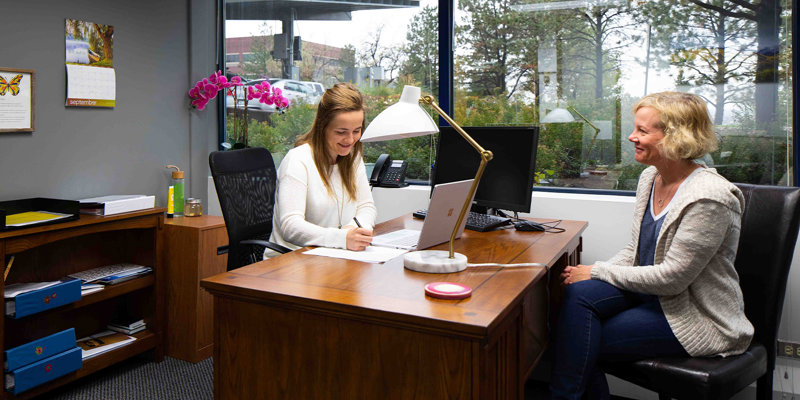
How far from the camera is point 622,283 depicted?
1.91 metres

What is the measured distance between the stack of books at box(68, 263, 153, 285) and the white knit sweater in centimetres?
96

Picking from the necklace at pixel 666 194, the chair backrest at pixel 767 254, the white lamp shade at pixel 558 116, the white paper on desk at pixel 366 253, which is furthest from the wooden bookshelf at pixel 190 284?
the chair backrest at pixel 767 254

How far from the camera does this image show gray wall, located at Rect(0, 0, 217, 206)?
9.19 feet

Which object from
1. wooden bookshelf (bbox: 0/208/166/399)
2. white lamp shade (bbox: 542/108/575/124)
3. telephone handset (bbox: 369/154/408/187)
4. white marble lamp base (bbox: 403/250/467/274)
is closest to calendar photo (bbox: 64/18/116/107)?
wooden bookshelf (bbox: 0/208/166/399)

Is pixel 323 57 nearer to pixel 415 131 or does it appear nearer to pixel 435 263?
pixel 415 131

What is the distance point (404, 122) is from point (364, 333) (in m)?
0.64

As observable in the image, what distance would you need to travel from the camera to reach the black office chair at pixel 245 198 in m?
2.52

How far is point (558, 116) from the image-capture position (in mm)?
3010

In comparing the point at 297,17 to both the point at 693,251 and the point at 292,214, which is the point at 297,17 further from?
the point at 693,251

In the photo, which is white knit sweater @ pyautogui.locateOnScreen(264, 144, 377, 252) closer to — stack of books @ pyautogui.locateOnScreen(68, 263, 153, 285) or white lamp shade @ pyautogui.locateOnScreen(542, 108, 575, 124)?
stack of books @ pyautogui.locateOnScreen(68, 263, 153, 285)

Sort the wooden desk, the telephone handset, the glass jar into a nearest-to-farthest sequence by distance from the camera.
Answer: the wooden desk → the telephone handset → the glass jar

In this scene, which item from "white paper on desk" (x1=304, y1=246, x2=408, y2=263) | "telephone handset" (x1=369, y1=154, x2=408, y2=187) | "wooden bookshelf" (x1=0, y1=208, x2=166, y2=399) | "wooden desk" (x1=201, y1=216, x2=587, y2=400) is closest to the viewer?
"wooden desk" (x1=201, y1=216, x2=587, y2=400)

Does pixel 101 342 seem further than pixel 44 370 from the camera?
Yes

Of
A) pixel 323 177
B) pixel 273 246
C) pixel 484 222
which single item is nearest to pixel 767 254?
pixel 484 222
